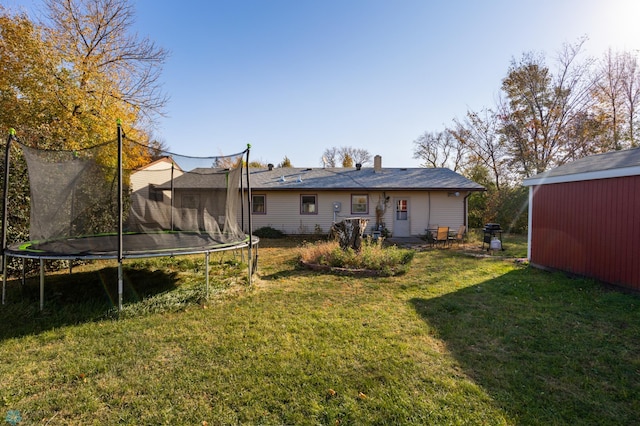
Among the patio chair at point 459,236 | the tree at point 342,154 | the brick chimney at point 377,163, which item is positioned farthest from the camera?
the tree at point 342,154

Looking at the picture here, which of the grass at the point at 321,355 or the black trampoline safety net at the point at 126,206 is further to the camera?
the black trampoline safety net at the point at 126,206

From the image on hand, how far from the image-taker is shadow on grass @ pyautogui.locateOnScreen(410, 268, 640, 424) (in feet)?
7.52

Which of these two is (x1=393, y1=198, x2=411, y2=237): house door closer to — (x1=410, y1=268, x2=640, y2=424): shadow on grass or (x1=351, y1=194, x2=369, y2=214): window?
(x1=351, y1=194, x2=369, y2=214): window

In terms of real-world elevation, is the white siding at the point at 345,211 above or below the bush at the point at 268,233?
above

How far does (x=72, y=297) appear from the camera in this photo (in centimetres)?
473

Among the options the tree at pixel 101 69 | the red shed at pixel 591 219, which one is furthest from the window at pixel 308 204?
the red shed at pixel 591 219

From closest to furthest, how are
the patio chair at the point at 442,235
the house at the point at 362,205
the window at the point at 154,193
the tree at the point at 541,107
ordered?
the window at the point at 154,193 < the patio chair at the point at 442,235 < the house at the point at 362,205 < the tree at the point at 541,107

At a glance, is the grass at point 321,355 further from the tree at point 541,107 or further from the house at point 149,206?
the tree at point 541,107

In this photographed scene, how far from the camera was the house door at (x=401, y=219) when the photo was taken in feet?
44.2

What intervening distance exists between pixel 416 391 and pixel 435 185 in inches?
472

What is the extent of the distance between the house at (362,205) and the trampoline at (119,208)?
6943 millimetres

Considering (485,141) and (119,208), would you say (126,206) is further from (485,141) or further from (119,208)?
(485,141)

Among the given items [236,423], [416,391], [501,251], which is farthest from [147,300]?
[501,251]

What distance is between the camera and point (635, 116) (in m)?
17.3
